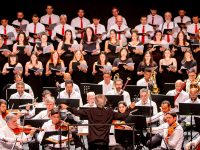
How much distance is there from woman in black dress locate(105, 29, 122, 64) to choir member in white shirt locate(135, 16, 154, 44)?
0.95 m

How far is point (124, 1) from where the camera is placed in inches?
786

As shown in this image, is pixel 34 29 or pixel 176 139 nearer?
pixel 176 139

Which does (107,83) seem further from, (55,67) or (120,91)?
(55,67)

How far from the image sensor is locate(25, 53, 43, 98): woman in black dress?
50.9ft

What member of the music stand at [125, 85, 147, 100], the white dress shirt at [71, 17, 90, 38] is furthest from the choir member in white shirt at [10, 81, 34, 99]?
the white dress shirt at [71, 17, 90, 38]

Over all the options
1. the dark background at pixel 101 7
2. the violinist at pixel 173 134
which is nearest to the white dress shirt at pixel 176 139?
the violinist at pixel 173 134

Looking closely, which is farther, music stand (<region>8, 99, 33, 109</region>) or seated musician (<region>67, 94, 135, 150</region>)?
music stand (<region>8, 99, 33, 109</region>)


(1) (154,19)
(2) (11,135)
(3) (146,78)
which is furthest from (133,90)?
(1) (154,19)

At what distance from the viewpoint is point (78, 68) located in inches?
618

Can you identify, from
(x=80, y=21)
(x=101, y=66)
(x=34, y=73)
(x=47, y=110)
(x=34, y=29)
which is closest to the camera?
(x=47, y=110)

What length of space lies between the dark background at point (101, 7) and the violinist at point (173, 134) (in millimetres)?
8570

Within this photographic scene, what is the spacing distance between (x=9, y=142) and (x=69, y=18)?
9194 millimetres

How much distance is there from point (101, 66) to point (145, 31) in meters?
2.62

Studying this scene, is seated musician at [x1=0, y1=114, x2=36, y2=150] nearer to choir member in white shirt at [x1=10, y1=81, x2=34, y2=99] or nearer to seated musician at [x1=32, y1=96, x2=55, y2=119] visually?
seated musician at [x1=32, y1=96, x2=55, y2=119]
